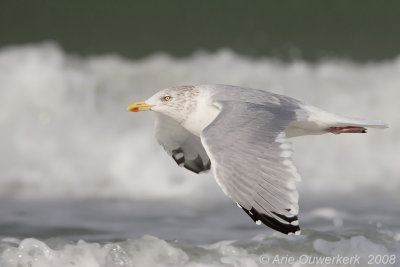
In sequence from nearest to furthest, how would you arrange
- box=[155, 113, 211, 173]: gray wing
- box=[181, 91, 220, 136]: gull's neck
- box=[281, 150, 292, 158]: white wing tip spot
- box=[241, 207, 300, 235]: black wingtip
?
box=[241, 207, 300, 235]: black wingtip < box=[281, 150, 292, 158]: white wing tip spot < box=[181, 91, 220, 136]: gull's neck < box=[155, 113, 211, 173]: gray wing

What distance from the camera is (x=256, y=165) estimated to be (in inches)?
154

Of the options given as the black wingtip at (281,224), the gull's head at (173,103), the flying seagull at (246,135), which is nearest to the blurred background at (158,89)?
the flying seagull at (246,135)

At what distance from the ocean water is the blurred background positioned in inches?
0.7

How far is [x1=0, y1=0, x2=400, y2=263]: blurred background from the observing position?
626cm

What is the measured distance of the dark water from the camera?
415 inches

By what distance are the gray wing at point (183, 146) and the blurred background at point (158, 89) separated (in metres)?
0.54

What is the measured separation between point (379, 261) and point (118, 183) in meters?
3.24

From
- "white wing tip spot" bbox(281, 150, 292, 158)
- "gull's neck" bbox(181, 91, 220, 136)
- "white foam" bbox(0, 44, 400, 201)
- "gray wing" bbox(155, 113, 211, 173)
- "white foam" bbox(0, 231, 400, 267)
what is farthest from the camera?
"white foam" bbox(0, 44, 400, 201)

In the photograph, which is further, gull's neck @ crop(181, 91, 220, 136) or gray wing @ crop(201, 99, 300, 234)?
gull's neck @ crop(181, 91, 220, 136)

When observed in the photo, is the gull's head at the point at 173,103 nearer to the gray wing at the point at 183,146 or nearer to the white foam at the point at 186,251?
the gray wing at the point at 183,146

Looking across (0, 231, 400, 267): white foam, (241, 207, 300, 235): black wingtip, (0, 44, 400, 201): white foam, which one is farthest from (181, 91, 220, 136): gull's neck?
(0, 44, 400, 201): white foam
